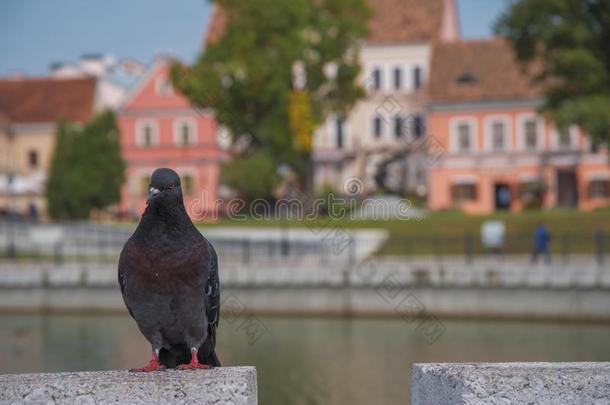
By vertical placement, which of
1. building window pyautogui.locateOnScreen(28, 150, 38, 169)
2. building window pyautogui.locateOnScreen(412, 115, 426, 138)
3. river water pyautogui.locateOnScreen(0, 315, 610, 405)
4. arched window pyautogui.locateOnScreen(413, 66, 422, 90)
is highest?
arched window pyautogui.locateOnScreen(413, 66, 422, 90)

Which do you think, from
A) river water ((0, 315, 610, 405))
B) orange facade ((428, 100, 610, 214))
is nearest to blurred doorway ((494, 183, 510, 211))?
orange facade ((428, 100, 610, 214))

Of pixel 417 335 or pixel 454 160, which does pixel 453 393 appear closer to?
pixel 417 335

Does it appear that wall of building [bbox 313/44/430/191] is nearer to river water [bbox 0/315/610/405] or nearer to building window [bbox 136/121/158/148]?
building window [bbox 136/121/158/148]

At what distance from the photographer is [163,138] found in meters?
65.3

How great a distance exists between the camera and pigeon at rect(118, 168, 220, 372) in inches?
209

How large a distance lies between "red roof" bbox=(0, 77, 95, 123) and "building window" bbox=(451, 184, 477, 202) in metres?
24.2

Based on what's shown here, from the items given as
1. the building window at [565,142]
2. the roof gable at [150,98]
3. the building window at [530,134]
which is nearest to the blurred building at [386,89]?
the roof gable at [150,98]

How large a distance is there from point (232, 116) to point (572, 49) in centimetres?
1552

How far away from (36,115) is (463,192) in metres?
28.4

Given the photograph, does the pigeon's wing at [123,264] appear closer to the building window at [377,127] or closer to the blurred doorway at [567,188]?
the blurred doorway at [567,188]

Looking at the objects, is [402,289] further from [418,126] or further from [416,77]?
[416,77]

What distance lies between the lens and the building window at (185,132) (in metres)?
64.8

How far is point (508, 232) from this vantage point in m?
37.2

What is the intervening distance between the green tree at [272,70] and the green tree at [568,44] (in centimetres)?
927
